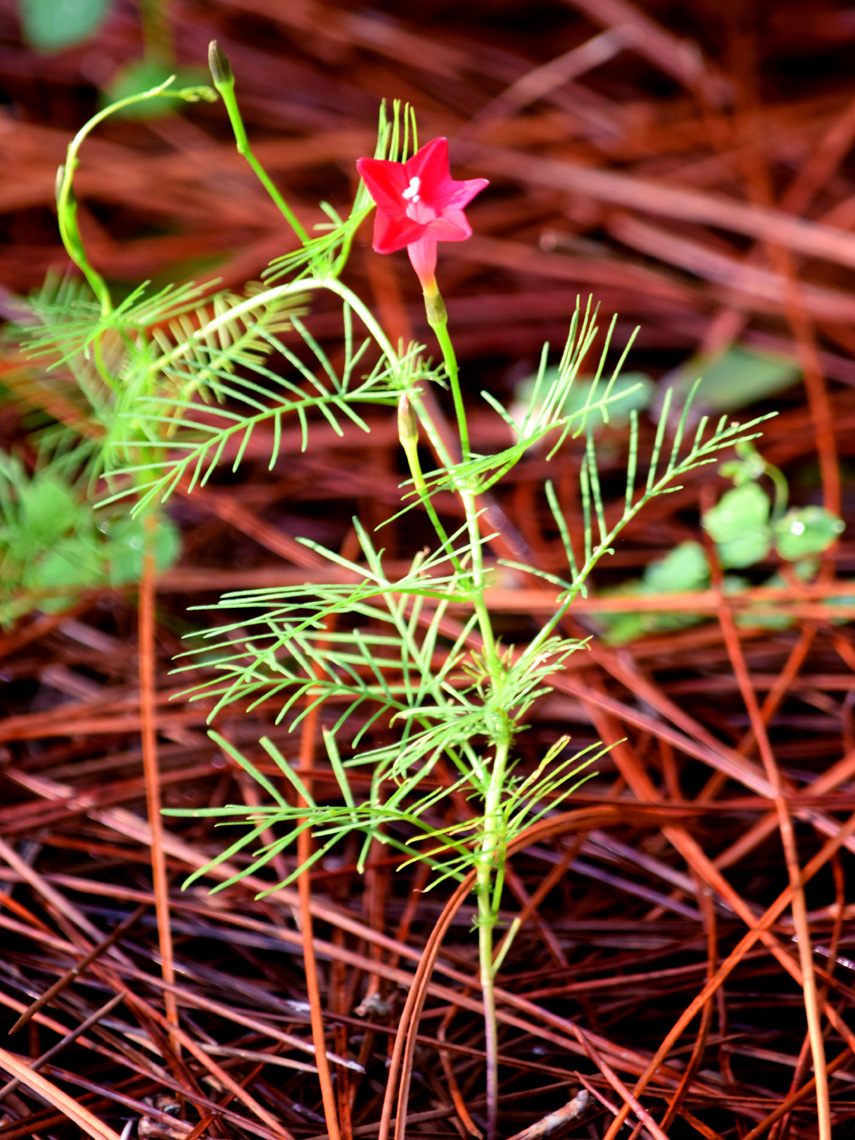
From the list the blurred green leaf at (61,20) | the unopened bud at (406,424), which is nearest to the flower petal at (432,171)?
the unopened bud at (406,424)

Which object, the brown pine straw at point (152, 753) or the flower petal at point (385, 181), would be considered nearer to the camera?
the flower petal at point (385, 181)

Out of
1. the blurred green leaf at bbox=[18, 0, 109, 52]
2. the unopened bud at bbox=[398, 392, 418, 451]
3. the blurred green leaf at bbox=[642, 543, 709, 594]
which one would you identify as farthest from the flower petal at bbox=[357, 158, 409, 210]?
the blurred green leaf at bbox=[18, 0, 109, 52]

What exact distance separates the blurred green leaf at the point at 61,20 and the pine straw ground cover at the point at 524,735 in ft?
0.65

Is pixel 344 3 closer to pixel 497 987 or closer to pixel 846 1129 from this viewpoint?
pixel 497 987

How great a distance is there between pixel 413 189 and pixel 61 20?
173cm

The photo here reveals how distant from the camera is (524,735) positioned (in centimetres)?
120

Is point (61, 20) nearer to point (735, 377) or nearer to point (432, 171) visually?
point (735, 377)

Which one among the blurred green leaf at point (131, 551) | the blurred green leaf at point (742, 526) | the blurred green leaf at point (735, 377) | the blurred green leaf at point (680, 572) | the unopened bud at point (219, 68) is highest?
the blurred green leaf at point (735, 377)

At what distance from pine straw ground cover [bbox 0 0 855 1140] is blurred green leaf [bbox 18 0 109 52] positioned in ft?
0.65

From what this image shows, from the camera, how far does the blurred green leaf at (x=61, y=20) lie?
1937mm

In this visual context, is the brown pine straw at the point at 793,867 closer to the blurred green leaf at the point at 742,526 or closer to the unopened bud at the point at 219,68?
the blurred green leaf at the point at 742,526

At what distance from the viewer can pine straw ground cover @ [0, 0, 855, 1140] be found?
85cm

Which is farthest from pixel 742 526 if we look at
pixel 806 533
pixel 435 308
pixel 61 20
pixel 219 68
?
pixel 61 20

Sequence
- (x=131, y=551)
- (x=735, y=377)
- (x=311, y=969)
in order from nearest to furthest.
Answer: (x=311, y=969), (x=131, y=551), (x=735, y=377)
